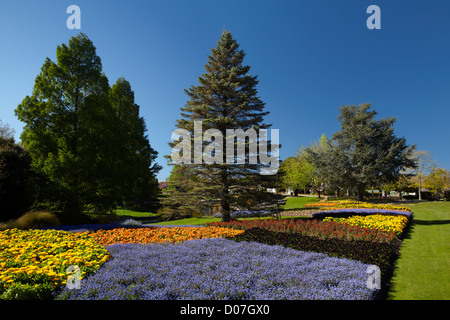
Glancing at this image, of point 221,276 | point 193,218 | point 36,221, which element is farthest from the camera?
point 193,218

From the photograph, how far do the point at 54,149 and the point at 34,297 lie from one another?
12942 mm

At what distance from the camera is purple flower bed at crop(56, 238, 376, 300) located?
3.17 metres

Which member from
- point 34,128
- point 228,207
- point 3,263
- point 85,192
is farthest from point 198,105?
point 3,263

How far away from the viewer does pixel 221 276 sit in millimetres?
3801

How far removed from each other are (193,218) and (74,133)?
30.9ft

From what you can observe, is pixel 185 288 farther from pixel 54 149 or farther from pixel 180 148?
pixel 54 149

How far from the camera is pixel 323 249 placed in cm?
589

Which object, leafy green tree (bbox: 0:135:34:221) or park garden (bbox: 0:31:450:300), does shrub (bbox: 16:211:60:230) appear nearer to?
park garden (bbox: 0:31:450:300)

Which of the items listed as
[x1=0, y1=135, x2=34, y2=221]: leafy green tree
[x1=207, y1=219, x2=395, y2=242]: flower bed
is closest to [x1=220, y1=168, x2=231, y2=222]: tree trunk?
[x1=207, y1=219, x2=395, y2=242]: flower bed

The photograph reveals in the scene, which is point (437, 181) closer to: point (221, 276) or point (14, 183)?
point (221, 276)

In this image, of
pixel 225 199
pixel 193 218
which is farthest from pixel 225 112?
pixel 193 218

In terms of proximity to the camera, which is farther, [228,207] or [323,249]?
[228,207]
